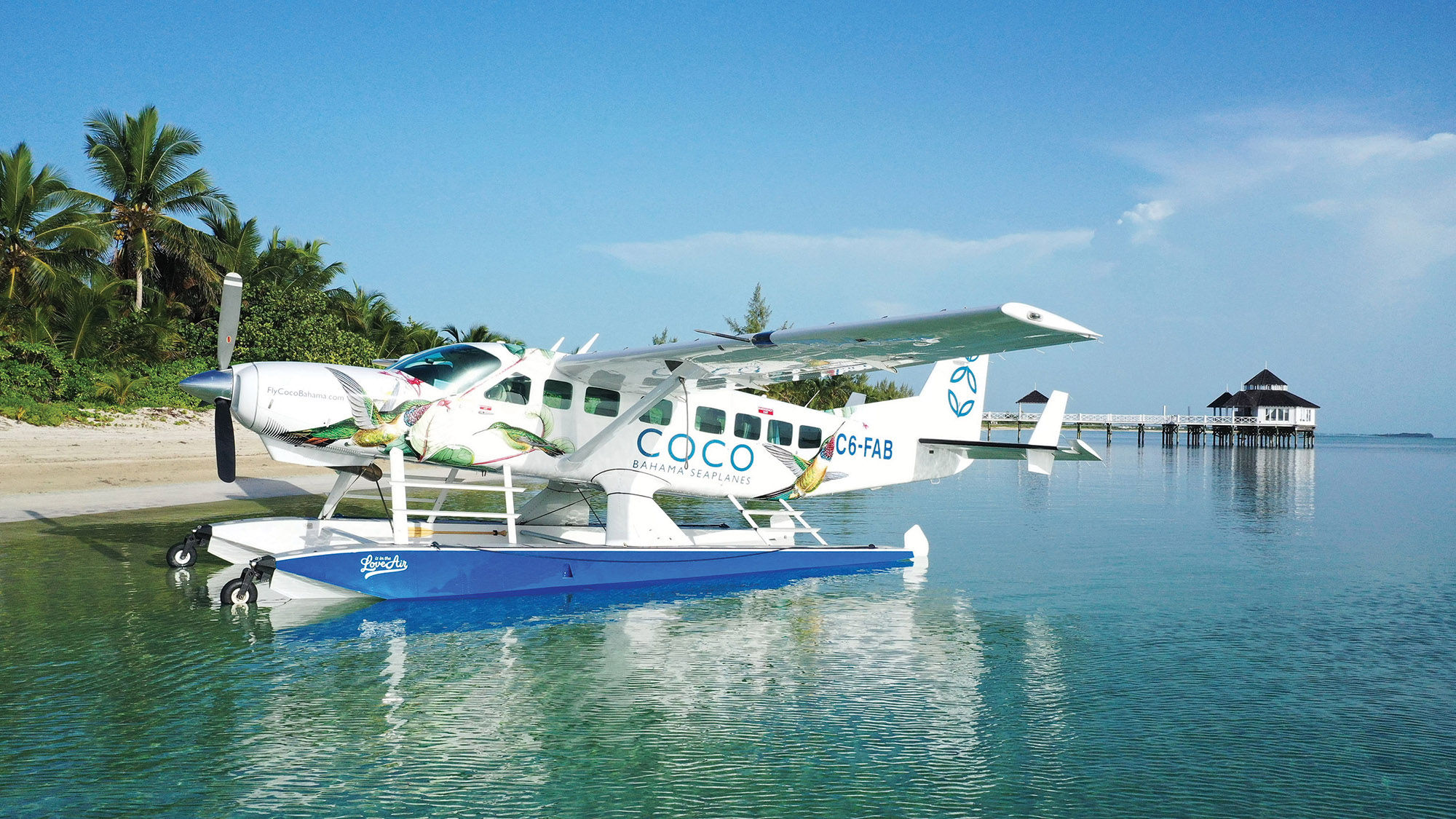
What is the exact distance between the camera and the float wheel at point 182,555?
1109 cm

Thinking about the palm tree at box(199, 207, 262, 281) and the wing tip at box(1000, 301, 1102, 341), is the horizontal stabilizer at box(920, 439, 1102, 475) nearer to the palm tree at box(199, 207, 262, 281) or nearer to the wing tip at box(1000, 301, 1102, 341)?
the wing tip at box(1000, 301, 1102, 341)

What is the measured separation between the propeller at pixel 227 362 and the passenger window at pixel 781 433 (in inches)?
262

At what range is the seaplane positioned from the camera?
31.4ft

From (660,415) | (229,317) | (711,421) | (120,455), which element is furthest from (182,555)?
(120,455)

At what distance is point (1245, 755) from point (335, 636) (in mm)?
7371

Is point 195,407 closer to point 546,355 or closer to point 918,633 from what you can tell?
point 546,355

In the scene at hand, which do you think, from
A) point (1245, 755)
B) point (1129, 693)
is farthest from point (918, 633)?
point (1245, 755)

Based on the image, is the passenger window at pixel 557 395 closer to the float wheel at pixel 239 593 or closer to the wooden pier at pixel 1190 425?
the float wheel at pixel 239 593

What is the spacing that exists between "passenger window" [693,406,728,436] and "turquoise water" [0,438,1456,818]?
2142mm

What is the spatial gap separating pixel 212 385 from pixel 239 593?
7.07ft

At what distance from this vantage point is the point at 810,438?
44.7 feet

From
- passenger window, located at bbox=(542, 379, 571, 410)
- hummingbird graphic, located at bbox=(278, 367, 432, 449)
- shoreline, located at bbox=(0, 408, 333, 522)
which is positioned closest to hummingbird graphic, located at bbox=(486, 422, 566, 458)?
passenger window, located at bbox=(542, 379, 571, 410)

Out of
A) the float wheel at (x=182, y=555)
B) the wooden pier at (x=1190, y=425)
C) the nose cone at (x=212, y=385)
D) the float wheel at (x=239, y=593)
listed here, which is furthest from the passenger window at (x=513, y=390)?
the wooden pier at (x=1190, y=425)

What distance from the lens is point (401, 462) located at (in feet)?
33.4
